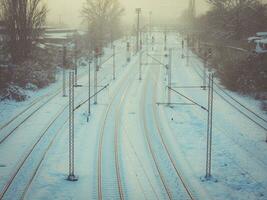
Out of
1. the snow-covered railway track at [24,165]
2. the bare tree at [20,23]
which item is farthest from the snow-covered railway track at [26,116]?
the bare tree at [20,23]

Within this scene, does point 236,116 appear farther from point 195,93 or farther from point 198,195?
point 198,195

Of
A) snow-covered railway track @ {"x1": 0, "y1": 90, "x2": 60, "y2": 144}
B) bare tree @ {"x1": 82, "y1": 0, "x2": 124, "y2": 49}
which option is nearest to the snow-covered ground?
snow-covered railway track @ {"x1": 0, "y1": 90, "x2": 60, "y2": 144}

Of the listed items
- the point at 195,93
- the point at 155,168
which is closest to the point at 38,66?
the point at 195,93

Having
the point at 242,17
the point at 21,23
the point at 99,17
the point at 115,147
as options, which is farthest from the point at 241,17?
the point at 115,147

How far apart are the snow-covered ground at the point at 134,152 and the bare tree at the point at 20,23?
29.3 feet

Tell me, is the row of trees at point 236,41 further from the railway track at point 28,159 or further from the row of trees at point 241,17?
the railway track at point 28,159

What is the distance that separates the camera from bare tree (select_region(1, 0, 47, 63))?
38.7m

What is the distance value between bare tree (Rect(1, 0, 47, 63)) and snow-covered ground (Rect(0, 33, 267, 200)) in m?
8.95

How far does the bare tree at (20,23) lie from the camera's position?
127 ft

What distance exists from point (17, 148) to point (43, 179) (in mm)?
4126

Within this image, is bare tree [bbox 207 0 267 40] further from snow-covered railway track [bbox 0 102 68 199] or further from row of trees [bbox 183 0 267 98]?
snow-covered railway track [bbox 0 102 68 199]

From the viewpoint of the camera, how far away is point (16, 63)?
38.8 m

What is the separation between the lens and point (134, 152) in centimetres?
1948

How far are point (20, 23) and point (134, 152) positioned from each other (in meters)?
23.7
